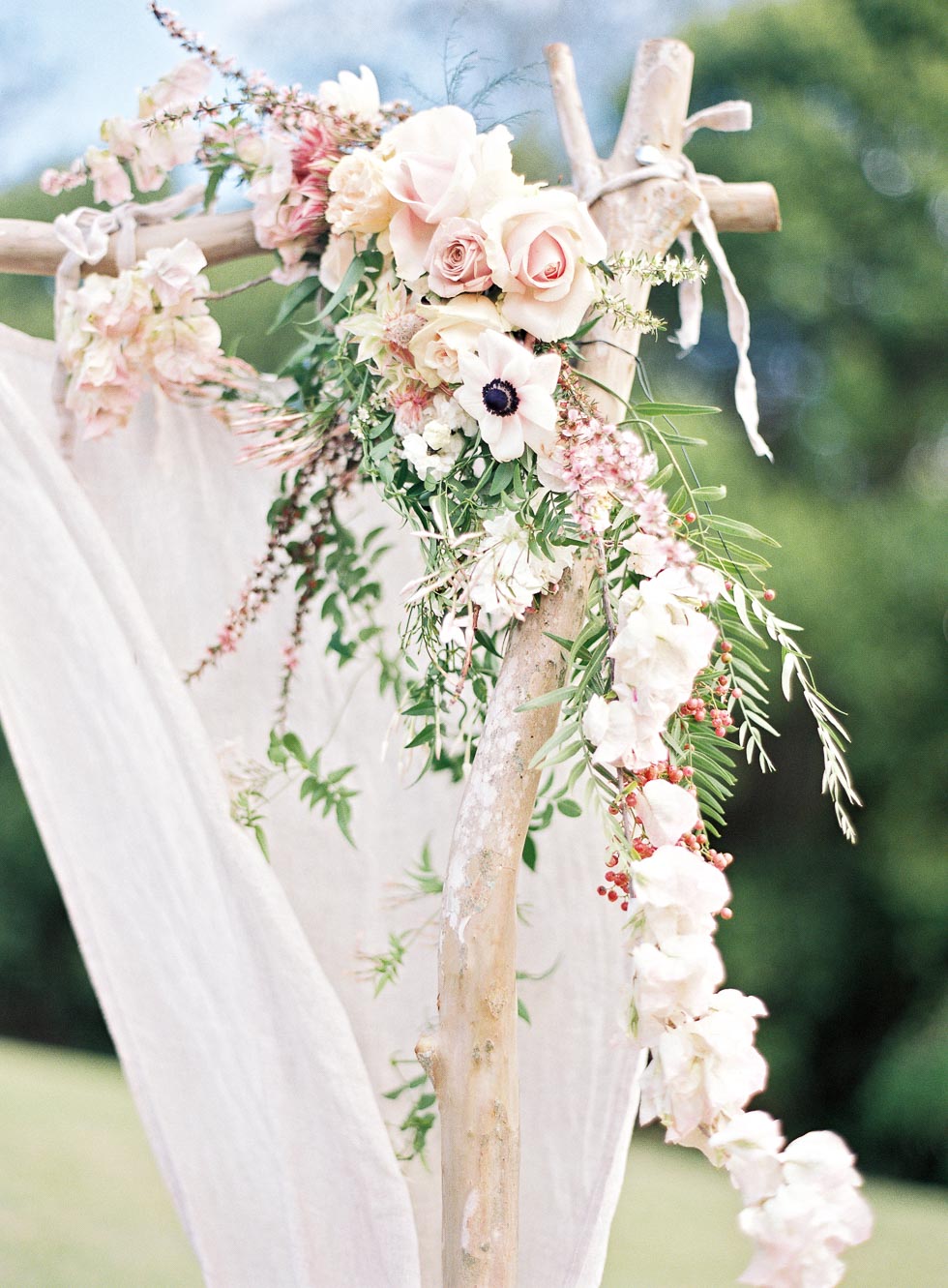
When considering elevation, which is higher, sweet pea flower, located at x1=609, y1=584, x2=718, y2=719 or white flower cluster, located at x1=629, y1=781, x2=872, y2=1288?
sweet pea flower, located at x1=609, y1=584, x2=718, y2=719

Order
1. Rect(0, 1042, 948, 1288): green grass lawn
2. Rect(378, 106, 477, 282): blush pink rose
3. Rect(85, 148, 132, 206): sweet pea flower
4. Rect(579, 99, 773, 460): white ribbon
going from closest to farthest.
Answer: Rect(378, 106, 477, 282): blush pink rose → Rect(579, 99, 773, 460): white ribbon → Rect(85, 148, 132, 206): sweet pea flower → Rect(0, 1042, 948, 1288): green grass lawn

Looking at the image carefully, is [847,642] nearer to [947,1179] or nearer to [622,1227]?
[947,1179]

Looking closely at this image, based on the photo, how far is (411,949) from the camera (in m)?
1.04

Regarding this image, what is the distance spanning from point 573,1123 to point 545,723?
15.7 inches

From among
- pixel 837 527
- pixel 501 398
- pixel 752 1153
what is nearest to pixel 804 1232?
pixel 752 1153

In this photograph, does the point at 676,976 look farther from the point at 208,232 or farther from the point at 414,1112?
the point at 208,232

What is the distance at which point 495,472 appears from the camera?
2.48 ft

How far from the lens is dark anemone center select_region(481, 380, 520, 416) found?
0.72 metres

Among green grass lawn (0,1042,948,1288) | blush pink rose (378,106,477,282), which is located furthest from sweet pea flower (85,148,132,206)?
green grass lawn (0,1042,948,1288)

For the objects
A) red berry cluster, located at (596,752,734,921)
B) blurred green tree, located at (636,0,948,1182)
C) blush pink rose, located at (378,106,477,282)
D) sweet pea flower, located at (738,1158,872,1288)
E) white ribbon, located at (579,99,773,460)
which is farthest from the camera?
blurred green tree, located at (636,0,948,1182)

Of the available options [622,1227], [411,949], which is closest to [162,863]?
[411,949]

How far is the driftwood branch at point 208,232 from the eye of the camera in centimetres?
97

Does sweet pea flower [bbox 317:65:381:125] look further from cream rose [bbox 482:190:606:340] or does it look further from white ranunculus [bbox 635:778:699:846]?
white ranunculus [bbox 635:778:699:846]

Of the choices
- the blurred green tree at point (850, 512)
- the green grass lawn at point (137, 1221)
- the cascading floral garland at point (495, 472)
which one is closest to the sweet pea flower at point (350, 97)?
the cascading floral garland at point (495, 472)
